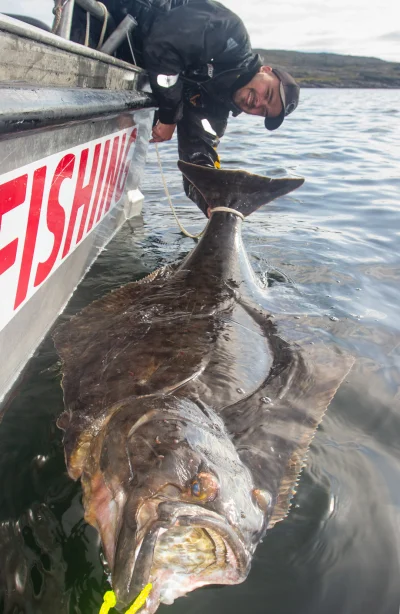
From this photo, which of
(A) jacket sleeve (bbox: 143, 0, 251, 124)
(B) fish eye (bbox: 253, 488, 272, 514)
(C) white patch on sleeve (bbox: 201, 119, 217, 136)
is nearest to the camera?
(B) fish eye (bbox: 253, 488, 272, 514)

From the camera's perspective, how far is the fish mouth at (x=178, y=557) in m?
1.36

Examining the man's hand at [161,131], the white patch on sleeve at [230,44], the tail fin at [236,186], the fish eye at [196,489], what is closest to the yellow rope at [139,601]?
the fish eye at [196,489]

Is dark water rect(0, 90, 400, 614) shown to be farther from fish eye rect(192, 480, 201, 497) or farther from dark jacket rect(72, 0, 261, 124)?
dark jacket rect(72, 0, 261, 124)

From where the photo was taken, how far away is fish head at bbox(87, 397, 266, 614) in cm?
139

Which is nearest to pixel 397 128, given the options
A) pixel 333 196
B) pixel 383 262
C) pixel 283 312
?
pixel 333 196

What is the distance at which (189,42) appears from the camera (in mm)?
3750

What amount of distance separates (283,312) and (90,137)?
5.32 feet

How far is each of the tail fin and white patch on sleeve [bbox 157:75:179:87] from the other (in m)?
0.76

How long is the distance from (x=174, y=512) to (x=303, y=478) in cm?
94

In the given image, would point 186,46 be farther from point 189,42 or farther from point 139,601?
point 139,601

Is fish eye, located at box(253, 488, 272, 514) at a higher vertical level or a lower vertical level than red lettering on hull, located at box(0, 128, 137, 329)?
→ lower

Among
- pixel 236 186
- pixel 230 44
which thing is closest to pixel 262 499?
pixel 236 186

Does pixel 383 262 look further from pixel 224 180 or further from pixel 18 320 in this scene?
pixel 18 320

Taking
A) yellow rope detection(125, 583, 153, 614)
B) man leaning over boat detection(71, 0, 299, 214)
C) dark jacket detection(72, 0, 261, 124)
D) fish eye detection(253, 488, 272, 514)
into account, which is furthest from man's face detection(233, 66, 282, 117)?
yellow rope detection(125, 583, 153, 614)
